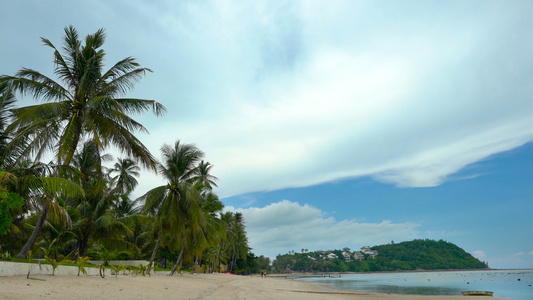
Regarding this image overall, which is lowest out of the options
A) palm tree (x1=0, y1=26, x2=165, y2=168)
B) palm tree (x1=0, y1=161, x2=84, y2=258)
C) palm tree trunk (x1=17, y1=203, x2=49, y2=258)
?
palm tree trunk (x1=17, y1=203, x2=49, y2=258)

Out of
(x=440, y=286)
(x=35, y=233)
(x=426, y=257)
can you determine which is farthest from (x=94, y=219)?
(x=426, y=257)

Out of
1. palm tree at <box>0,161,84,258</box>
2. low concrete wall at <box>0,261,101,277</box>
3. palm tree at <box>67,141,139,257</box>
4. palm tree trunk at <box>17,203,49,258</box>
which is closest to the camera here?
low concrete wall at <box>0,261,101,277</box>

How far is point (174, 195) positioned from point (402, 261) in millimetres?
178184

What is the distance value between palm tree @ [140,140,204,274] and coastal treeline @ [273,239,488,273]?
146m

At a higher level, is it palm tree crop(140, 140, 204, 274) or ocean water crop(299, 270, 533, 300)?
palm tree crop(140, 140, 204, 274)

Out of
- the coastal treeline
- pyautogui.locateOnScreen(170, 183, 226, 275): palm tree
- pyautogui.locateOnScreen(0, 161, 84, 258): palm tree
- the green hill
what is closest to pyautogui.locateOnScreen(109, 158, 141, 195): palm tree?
pyautogui.locateOnScreen(170, 183, 226, 275): palm tree

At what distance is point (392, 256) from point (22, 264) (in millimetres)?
201375

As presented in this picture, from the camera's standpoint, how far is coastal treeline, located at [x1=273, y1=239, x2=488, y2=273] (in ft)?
542

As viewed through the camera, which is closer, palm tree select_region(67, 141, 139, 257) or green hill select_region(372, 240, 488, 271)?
palm tree select_region(67, 141, 139, 257)

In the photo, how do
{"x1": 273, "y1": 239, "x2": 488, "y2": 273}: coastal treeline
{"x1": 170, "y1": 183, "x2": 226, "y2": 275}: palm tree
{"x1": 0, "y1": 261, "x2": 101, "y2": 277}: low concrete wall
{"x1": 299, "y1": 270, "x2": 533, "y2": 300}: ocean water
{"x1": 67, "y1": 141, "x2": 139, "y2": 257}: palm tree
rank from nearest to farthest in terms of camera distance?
{"x1": 0, "y1": 261, "x2": 101, "y2": 277}: low concrete wall, {"x1": 67, "y1": 141, "x2": 139, "y2": 257}: palm tree, {"x1": 170, "y1": 183, "x2": 226, "y2": 275}: palm tree, {"x1": 299, "y1": 270, "x2": 533, "y2": 300}: ocean water, {"x1": 273, "y1": 239, "x2": 488, "y2": 273}: coastal treeline

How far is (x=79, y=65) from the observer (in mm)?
13859

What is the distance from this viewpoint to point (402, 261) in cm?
17538

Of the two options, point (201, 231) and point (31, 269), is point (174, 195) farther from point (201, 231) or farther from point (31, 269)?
point (31, 269)

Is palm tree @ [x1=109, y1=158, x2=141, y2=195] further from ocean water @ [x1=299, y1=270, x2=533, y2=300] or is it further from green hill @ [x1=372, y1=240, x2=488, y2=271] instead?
green hill @ [x1=372, y1=240, x2=488, y2=271]
